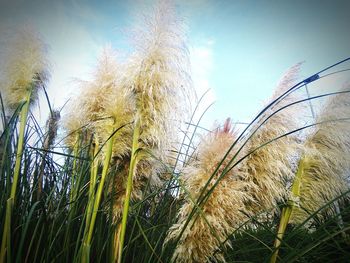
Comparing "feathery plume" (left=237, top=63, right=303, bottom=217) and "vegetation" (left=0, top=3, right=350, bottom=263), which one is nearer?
"vegetation" (left=0, top=3, right=350, bottom=263)

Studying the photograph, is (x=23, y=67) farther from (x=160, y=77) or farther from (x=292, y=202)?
(x=292, y=202)

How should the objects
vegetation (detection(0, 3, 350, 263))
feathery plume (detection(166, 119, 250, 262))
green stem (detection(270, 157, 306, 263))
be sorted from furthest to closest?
1. green stem (detection(270, 157, 306, 263))
2. vegetation (detection(0, 3, 350, 263))
3. feathery plume (detection(166, 119, 250, 262))

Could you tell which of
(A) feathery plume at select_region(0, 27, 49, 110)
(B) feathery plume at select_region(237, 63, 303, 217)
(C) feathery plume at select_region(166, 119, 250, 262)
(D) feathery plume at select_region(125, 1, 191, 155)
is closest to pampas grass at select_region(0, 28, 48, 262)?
(A) feathery plume at select_region(0, 27, 49, 110)

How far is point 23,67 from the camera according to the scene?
2.38 meters

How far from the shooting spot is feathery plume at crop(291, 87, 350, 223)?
2078 mm

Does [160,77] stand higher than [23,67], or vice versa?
[23,67]

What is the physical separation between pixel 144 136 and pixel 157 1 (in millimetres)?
1213

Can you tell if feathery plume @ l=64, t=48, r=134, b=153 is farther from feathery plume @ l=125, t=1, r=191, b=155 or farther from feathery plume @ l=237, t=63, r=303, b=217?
feathery plume @ l=237, t=63, r=303, b=217

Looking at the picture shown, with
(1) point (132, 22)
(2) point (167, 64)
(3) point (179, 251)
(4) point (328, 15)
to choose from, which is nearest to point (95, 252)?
(3) point (179, 251)

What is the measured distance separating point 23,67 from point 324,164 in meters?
2.88

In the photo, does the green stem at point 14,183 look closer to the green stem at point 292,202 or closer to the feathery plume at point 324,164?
the green stem at point 292,202

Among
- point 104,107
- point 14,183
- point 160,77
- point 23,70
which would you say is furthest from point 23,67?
point 160,77

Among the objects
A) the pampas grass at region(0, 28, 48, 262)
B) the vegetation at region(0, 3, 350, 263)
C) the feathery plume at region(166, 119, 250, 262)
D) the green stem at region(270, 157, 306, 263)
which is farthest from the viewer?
the pampas grass at region(0, 28, 48, 262)

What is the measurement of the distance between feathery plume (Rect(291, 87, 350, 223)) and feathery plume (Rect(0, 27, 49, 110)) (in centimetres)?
253
